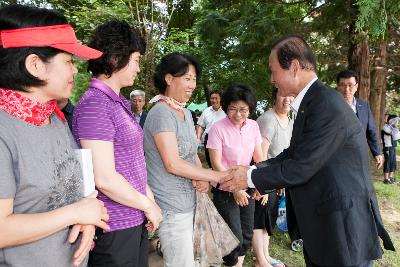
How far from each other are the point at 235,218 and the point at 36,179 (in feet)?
7.15

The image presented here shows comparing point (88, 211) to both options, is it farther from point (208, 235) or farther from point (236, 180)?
point (236, 180)

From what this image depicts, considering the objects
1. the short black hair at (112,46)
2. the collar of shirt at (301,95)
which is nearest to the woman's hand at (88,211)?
the short black hair at (112,46)

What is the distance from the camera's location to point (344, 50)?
838cm

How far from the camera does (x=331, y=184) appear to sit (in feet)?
6.49

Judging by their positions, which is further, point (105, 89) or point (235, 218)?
point (235, 218)

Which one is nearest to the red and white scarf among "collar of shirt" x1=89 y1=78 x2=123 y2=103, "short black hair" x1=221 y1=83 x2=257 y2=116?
"collar of shirt" x1=89 y1=78 x2=123 y2=103

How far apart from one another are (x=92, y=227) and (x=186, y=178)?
1.02m

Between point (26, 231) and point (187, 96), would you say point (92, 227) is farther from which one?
point (187, 96)

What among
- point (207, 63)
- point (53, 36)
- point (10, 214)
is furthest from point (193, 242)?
point (207, 63)

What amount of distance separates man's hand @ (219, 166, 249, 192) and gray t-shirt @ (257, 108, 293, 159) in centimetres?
90

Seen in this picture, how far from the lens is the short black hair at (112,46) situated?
5.94 feet

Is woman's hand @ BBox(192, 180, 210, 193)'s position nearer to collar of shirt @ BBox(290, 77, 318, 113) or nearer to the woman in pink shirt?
the woman in pink shirt

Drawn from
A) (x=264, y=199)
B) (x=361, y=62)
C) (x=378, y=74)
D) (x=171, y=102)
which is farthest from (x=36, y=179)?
(x=378, y=74)

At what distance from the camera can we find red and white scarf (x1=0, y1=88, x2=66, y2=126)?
1.21 metres
